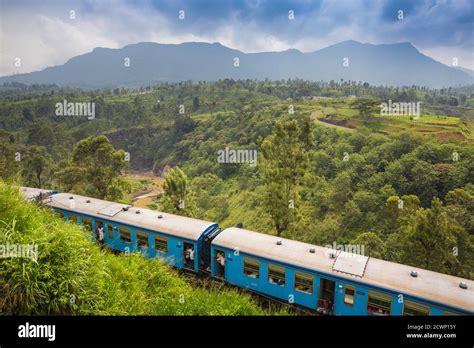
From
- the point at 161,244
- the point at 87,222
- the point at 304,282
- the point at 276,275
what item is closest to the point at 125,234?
the point at 161,244

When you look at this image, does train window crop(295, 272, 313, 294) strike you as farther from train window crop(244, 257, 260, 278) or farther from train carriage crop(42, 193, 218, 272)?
train carriage crop(42, 193, 218, 272)

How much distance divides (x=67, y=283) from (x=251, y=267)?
6.75 meters

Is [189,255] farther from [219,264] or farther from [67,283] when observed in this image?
[67,283]

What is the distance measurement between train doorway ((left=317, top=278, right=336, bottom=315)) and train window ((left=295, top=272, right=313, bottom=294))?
303 mm

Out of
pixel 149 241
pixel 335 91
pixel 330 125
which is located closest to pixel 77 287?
pixel 149 241

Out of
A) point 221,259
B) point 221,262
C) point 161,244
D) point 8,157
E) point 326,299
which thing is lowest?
point 326,299

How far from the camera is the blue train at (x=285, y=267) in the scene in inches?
338

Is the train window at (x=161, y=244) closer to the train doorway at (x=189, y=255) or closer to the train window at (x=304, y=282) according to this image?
the train doorway at (x=189, y=255)

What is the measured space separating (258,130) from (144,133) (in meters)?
35.6

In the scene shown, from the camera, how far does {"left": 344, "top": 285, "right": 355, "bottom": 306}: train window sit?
368 inches

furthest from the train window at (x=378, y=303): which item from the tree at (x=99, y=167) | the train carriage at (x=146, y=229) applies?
the tree at (x=99, y=167)

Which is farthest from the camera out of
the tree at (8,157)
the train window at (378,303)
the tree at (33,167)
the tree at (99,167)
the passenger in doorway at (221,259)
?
the tree at (33,167)

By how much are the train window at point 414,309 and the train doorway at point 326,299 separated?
6.46 feet

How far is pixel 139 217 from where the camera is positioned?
13.5 metres
